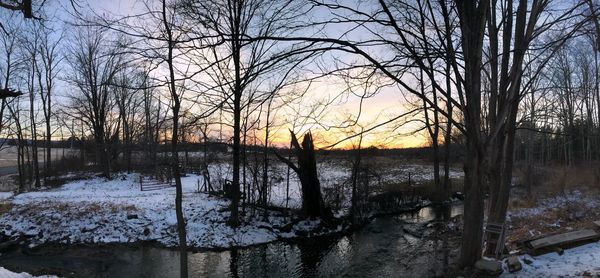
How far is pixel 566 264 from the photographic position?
7.82 m

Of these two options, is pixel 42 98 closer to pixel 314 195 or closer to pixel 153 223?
pixel 153 223

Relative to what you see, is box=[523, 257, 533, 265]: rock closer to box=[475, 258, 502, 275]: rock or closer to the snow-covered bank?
box=[475, 258, 502, 275]: rock

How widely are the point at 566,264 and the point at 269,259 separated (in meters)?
9.19

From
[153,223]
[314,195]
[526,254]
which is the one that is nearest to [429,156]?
[314,195]

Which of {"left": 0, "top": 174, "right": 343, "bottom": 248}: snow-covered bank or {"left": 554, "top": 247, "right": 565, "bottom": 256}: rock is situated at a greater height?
{"left": 554, "top": 247, "right": 565, "bottom": 256}: rock

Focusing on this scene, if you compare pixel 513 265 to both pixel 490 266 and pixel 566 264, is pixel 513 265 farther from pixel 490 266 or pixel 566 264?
pixel 566 264

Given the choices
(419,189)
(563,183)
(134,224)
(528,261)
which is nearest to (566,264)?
(528,261)

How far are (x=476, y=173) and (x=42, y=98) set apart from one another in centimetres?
4168

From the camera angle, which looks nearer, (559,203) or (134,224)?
(134,224)

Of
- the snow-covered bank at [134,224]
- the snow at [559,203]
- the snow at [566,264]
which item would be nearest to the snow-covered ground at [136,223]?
the snow-covered bank at [134,224]

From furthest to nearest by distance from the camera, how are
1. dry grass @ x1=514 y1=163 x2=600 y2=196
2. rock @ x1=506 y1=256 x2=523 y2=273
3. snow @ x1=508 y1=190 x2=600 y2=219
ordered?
dry grass @ x1=514 y1=163 x2=600 y2=196, snow @ x1=508 y1=190 x2=600 y2=219, rock @ x1=506 y1=256 x2=523 y2=273

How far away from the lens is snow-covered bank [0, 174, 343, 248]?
55.1 feet

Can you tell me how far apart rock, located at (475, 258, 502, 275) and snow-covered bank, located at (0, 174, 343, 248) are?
1054 cm

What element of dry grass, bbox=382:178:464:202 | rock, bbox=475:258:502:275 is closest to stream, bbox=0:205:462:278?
rock, bbox=475:258:502:275
